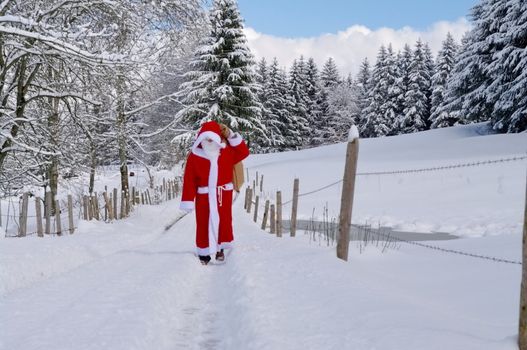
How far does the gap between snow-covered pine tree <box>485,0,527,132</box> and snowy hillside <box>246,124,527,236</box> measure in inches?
68.9

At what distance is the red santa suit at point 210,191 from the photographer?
688 cm

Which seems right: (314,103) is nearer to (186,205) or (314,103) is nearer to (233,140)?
(233,140)

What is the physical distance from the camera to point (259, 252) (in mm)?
6723

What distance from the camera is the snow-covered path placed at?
3.07 metres

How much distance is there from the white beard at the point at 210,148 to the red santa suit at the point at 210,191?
3 cm

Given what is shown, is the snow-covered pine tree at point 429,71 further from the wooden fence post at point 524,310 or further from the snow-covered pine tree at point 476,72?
the wooden fence post at point 524,310

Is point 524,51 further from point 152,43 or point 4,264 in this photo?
point 4,264

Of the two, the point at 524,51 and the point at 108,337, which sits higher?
the point at 524,51

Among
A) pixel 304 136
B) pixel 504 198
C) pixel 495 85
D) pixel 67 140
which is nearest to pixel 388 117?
pixel 304 136

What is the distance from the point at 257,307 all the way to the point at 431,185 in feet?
57.0

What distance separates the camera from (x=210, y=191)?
6973mm

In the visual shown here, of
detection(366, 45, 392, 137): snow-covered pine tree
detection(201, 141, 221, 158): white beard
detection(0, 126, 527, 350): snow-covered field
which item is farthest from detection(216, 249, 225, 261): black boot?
detection(366, 45, 392, 137): snow-covered pine tree

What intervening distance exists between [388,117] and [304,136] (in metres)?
9.93

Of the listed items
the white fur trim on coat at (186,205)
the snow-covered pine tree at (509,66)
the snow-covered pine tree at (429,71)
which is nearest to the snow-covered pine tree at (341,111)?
the snow-covered pine tree at (429,71)
